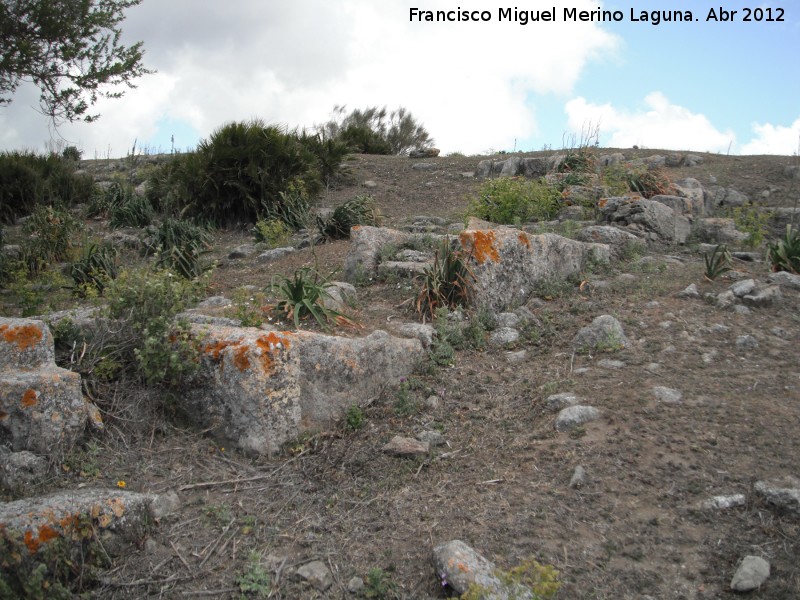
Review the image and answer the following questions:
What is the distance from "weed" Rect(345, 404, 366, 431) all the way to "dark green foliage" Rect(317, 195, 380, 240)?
469 centimetres

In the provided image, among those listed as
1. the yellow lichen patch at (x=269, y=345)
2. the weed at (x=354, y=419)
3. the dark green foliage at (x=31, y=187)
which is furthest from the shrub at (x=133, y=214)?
the weed at (x=354, y=419)

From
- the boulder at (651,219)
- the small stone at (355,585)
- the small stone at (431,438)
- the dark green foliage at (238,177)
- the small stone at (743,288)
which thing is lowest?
the small stone at (355,585)

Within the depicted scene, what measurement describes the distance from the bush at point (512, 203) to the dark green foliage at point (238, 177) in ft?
10.3

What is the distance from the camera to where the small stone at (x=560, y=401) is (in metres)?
3.95

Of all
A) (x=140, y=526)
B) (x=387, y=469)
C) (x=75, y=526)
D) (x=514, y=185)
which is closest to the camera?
(x=75, y=526)

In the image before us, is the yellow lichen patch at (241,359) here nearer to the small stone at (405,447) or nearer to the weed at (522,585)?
the small stone at (405,447)

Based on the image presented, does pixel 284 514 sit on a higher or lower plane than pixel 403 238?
lower

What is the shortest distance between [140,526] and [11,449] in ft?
2.69

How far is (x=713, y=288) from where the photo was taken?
19.7 feet

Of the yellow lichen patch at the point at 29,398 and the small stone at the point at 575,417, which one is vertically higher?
the yellow lichen patch at the point at 29,398

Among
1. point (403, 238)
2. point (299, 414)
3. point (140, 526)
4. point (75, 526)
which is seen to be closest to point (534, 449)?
point (299, 414)

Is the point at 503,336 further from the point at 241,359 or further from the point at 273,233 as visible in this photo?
the point at 273,233

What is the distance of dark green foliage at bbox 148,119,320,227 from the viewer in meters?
10.2

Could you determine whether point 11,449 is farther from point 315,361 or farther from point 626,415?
point 626,415
